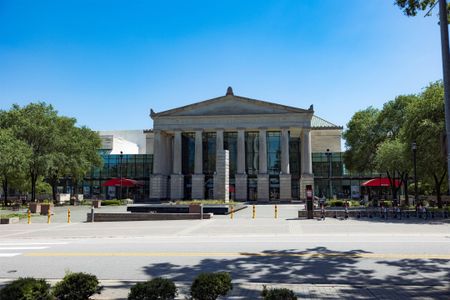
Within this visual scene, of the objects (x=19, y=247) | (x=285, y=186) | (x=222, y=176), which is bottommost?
(x=19, y=247)

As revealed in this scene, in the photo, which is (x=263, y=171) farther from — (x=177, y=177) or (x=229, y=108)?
(x=177, y=177)

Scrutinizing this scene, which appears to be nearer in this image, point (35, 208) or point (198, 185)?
point (35, 208)

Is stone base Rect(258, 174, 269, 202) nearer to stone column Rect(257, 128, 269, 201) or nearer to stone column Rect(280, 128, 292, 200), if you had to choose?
stone column Rect(257, 128, 269, 201)

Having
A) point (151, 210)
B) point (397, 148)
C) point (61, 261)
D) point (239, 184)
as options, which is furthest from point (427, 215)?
point (239, 184)

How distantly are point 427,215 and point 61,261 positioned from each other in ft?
79.9

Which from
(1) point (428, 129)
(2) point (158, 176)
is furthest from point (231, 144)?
(1) point (428, 129)

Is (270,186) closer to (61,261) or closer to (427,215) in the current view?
(427,215)

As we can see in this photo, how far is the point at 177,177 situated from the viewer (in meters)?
71.6

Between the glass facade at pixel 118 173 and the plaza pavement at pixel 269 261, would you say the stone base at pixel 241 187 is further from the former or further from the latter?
the plaza pavement at pixel 269 261

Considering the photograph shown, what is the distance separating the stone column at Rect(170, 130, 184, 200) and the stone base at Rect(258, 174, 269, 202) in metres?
14.1

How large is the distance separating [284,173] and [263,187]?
14.5 feet

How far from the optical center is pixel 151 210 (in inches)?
1284

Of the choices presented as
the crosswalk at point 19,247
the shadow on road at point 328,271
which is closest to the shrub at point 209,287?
the shadow on road at point 328,271

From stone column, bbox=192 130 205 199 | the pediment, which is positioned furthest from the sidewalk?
the pediment
